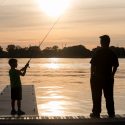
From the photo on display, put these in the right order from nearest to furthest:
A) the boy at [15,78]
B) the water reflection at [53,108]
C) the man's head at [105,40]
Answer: the man's head at [105,40] < the boy at [15,78] < the water reflection at [53,108]

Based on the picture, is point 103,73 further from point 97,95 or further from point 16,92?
point 16,92

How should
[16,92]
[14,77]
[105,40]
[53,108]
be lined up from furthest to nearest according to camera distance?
1. [53,108]
2. [16,92]
3. [14,77]
4. [105,40]

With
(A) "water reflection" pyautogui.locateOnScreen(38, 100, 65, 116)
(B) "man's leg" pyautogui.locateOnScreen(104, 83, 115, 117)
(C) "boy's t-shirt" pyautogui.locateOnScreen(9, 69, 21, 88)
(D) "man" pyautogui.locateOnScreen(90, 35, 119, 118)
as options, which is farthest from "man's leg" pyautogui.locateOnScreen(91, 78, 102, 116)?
(A) "water reflection" pyautogui.locateOnScreen(38, 100, 65, 116)

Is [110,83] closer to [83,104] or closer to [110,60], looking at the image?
[110,60]

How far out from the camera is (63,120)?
32.2ft

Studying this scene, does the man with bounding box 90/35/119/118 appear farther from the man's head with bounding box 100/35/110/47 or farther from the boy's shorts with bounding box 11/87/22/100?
the boy's shorts with bounding box 11/87/22/100

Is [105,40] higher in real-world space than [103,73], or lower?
higher

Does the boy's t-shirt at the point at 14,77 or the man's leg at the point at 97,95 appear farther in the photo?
the boy's t-shirt at the point at 14,77

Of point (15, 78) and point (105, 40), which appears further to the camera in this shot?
point (15, 78)

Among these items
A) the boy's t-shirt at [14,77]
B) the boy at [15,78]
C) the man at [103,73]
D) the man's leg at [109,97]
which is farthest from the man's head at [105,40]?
the boy's t-shirt at [14,77]

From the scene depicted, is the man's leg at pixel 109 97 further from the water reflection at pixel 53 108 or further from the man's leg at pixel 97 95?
the water reflection at pixel 53 108

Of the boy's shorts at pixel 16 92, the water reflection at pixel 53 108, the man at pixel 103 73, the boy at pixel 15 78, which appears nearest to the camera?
the man at pixel 103 73

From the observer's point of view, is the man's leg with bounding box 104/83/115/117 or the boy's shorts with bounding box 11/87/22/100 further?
the boy's shorts with bounding box 11/87/22/100

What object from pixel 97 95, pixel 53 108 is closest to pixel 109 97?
pixel 97 95
